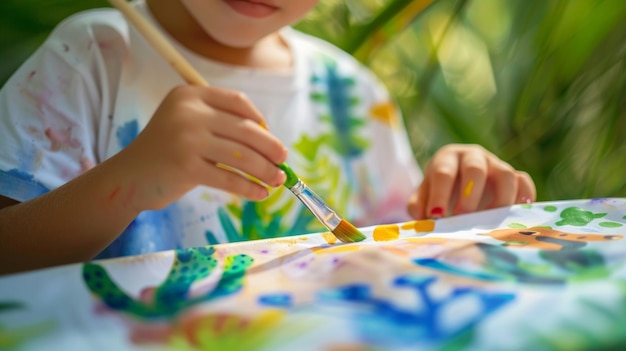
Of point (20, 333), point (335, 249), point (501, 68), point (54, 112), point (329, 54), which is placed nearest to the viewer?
point (20, 333)

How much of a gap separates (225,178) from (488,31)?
1.63 feet

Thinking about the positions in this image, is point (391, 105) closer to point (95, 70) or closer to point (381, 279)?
point (95, 70)

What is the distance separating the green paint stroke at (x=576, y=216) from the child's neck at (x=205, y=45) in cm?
28

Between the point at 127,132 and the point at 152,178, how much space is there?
0.13m

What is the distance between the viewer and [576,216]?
42cm

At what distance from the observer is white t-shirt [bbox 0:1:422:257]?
0.46 meters

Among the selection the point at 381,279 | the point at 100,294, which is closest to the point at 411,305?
the point at 381,279

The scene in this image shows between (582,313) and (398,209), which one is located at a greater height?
(582,313)

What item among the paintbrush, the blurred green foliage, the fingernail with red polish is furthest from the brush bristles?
the blurred green foliage

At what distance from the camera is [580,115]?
69 cm

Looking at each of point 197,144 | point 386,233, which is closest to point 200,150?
point 197,144

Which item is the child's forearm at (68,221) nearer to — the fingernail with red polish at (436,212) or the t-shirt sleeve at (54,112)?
the t-shirt sleeve at (54,112)

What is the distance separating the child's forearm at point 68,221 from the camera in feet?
1.27

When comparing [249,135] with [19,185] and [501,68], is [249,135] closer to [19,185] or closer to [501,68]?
[19,185]
